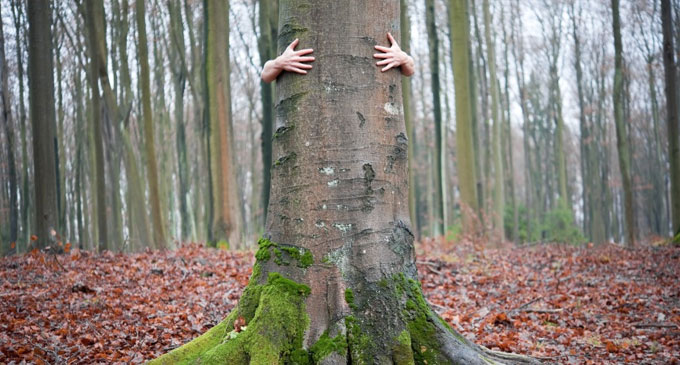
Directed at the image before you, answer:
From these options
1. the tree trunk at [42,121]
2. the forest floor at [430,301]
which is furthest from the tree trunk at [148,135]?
the tree trunk at [42,121]

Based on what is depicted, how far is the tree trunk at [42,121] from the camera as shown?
9.78 meters

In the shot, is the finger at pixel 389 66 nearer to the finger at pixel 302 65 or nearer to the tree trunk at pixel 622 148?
the finger at pixel 302 65

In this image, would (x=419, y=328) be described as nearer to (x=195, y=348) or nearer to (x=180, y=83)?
(x=195, y=348)

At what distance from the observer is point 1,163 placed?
82.1ft

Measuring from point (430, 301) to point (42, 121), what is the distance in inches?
318

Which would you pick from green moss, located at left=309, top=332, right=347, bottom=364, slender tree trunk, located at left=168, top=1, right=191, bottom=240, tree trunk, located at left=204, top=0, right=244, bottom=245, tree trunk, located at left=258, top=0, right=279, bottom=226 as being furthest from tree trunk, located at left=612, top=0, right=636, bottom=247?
slender tree trunk, located at left=168, top=1, right=191, bottom=240

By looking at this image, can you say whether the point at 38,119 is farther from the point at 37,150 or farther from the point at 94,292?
the point at 94,292

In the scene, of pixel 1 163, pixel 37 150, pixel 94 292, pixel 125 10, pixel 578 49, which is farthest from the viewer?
pixel 578 49

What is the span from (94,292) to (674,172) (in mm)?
13624

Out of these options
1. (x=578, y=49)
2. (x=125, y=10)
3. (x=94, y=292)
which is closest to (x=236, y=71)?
(x=125, y=10)

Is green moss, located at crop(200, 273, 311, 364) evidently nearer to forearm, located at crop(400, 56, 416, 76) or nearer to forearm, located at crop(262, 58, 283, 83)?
forearm, located at crop(262, 58, 283, 83)

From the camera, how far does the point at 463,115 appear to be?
14516mm

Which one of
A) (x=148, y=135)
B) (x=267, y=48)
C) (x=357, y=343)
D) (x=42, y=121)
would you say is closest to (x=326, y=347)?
(x=357, y=343)

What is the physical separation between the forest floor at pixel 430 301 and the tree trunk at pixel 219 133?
6.51 ft
